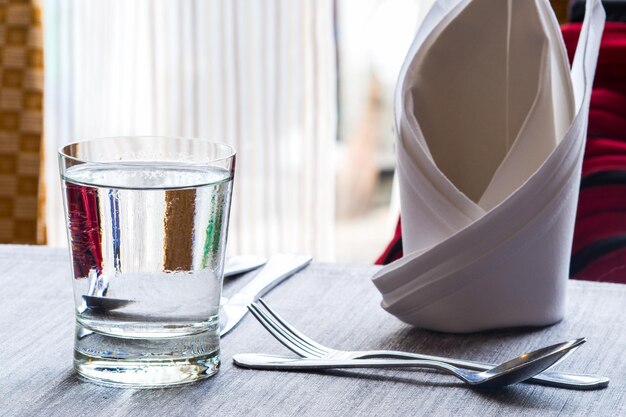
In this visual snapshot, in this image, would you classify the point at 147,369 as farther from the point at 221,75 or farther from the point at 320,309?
the point at 221,75

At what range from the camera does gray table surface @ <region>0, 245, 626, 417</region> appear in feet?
1.78

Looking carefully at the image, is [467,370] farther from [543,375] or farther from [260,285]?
[260,285]

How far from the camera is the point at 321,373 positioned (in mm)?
597

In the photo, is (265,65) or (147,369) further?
(265,65)

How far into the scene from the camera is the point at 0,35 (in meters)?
1.64

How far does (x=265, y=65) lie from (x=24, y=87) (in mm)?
822

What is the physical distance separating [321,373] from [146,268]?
0.41ft

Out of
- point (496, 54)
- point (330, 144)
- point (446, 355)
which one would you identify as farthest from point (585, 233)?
point (330, 144)

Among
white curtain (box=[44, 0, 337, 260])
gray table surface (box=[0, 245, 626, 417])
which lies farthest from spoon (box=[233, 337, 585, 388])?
white curtain (box=[44, 0, 337, 260])

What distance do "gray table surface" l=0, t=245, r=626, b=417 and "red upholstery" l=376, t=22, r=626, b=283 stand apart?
0.42 metres

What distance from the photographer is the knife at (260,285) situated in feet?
2.29

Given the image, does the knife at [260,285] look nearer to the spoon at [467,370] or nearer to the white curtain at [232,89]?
the spoon at [467,370]

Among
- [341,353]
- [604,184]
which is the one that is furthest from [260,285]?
[604,184]

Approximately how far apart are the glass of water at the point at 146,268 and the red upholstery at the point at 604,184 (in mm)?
601
